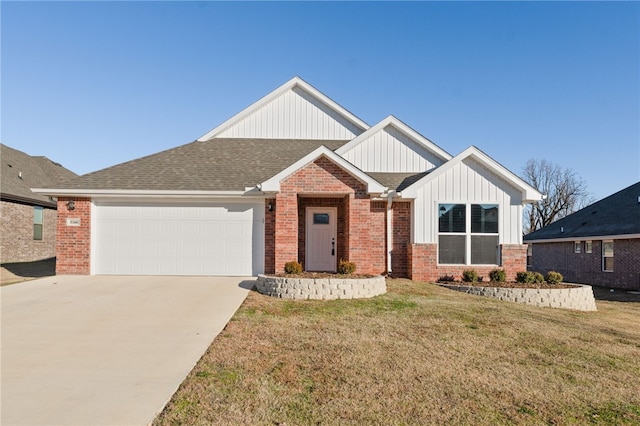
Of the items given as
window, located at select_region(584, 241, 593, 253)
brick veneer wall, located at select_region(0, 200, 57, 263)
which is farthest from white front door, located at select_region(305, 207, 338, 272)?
window, located at select_region(584, 241, 593, 253)

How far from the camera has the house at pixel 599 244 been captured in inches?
685

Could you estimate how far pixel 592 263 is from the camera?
19.7m

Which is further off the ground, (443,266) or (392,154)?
(392,154)

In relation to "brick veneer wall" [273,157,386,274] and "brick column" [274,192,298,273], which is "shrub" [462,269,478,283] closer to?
"brick veneer wall" [273,157,386,274]

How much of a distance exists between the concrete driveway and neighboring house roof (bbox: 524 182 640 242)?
17861 millimetres

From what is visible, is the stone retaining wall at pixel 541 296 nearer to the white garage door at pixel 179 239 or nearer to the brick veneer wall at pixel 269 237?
the brick veneer wall at pixel 269 237

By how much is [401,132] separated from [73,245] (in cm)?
1172

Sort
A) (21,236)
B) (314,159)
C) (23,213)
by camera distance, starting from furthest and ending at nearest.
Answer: (23,213) → (21,236) → (314,159)

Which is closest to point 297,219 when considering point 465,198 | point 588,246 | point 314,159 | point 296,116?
point 314,159

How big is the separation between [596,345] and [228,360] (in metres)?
6.21

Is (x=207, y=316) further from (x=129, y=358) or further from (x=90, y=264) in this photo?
(x=90, y=264)

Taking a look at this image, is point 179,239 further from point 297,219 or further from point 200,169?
point 297,219

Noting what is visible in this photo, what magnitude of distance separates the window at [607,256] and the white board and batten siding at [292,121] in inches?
560

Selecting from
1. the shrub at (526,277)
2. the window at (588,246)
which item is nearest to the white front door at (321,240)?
the shrub at (526,277)
